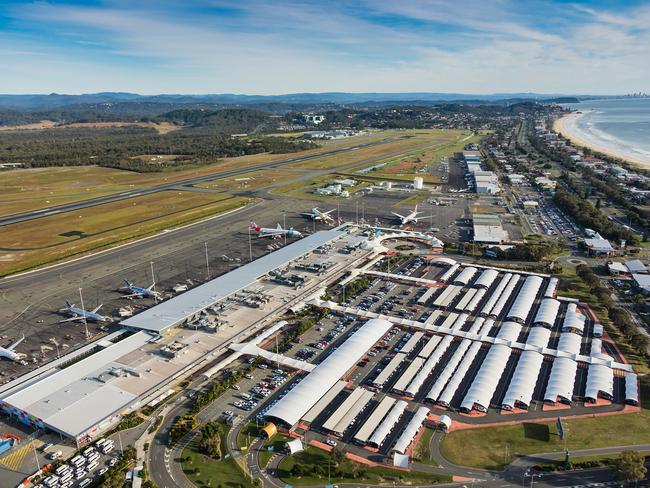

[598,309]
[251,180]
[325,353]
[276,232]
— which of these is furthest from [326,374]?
[251,180]

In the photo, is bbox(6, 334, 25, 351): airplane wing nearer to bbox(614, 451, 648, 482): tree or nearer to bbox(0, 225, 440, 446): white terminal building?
bbox(0, 225, 440, 446): white terminal building

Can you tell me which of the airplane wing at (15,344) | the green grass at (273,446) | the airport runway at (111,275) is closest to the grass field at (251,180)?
the airport runway at (111,275)

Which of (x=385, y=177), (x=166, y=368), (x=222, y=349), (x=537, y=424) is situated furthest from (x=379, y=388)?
(x=385, y=177)

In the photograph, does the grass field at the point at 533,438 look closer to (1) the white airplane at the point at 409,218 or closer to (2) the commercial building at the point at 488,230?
(2) the commercial building at the point at 488,230

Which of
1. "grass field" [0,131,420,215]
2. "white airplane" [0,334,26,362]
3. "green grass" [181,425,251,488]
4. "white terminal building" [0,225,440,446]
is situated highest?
"grass field" [0,131,420,215]

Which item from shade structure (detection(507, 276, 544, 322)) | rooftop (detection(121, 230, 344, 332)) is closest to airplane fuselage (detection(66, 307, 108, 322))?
rooftop (detection(121, 230, 344, 332))

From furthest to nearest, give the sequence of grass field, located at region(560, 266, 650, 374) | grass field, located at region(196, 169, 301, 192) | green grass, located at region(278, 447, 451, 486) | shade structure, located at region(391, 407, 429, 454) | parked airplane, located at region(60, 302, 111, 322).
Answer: grass field, located at region(196, 169, 301, 192), parked airplane, located at region(60, 302, 111, 322), grass field, located at region(560, 266, 650, 374), shade structure, located at region(391, 407, 429, 454), green grass, located at region(278, 447, 451, 486)

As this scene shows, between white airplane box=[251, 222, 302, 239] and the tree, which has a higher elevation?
white airplane box=[251, 222, 302, 239]

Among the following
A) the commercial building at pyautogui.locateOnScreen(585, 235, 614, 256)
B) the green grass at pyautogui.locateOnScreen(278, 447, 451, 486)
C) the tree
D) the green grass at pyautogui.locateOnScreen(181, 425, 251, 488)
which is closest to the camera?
the tree
